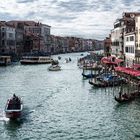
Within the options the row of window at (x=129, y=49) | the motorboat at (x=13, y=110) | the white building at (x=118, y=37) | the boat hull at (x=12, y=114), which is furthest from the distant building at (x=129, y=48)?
the boat hull at (x=12, y=114)

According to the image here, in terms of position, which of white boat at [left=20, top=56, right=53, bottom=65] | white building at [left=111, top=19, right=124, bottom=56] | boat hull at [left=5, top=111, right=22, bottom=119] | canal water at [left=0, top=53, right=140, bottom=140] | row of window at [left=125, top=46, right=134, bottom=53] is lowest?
canal water at [left=0, top=53, right=140, bottom=140]

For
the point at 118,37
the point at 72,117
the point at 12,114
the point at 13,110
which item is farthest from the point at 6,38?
the point at 12,114

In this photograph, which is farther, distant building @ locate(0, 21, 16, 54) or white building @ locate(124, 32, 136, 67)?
distant building @ locate(0, 21, 16, 54)

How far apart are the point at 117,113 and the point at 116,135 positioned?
18.1 ft

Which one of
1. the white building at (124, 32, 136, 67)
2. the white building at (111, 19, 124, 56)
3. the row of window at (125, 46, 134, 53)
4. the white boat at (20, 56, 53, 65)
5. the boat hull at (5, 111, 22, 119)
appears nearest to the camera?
the boat hull at (5, 111, 22, 119)

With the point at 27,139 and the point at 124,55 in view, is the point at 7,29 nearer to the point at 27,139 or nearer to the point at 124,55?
the point at 124,55

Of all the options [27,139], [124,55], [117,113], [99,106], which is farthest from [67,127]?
[124,55]

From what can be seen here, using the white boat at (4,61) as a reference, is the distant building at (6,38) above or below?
above

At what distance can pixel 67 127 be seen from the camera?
24609 mm

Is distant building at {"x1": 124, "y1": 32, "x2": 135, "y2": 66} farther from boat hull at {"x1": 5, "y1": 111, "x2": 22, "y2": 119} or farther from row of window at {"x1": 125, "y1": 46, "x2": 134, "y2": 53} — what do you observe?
boat hull at {"x1": 5, "y1": 111, "x2": 22, "y2": 119}

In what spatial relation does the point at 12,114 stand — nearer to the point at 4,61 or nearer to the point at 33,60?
the point at 4,61

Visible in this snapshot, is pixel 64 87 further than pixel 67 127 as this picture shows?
Yes

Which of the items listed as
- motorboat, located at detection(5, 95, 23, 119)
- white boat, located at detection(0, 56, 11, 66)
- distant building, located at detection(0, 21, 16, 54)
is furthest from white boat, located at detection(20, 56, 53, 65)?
motorboat, located at detection(5, 95, 23, 119)

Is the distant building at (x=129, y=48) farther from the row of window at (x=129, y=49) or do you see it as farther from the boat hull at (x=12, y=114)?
the boat hull at (x=12, y=114)
